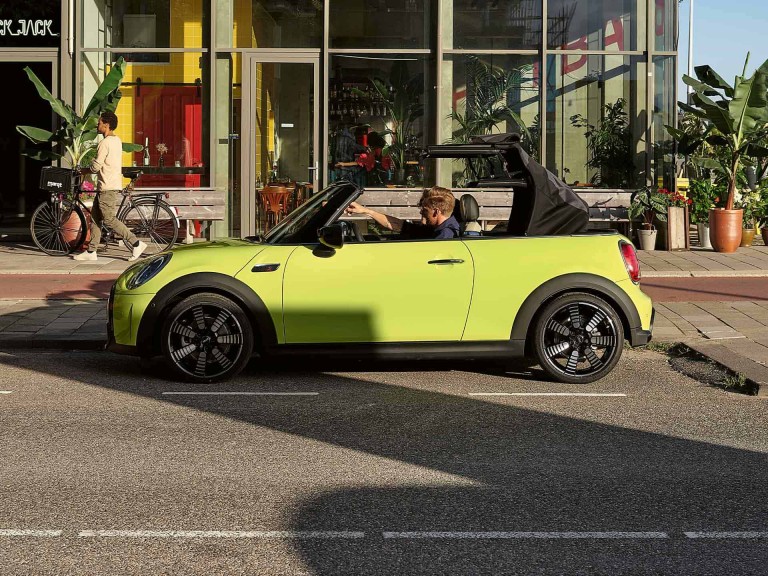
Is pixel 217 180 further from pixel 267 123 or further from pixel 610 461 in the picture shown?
pixel 610 461

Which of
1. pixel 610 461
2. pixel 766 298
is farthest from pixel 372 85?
pixel 610 461

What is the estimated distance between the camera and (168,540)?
4793 mm

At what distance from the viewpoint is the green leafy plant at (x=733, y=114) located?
1830 centimetres

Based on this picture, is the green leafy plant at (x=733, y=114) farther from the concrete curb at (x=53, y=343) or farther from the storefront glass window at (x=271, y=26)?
the concrete curb at (x=53, y=343)

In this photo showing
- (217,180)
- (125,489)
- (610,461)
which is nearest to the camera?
(125,489)

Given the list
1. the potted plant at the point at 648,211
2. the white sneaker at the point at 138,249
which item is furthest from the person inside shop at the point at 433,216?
the potted plant at the point at 648,211

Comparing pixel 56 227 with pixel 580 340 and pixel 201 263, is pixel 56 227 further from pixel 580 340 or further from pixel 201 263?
pixel 580 340

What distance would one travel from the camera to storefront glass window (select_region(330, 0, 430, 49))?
1922 centimetres

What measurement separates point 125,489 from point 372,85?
14.3 meters

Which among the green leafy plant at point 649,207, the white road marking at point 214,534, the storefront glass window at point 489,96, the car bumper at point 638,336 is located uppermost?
the storefront glass window at point 489,96

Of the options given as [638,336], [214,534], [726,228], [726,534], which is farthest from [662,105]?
[214,534]

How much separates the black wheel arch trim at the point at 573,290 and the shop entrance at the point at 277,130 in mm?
10980

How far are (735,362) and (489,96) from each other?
10812mm

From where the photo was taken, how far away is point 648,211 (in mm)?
18453
